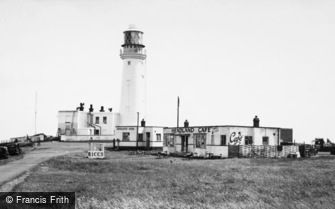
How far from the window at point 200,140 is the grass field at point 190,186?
42.7 feet

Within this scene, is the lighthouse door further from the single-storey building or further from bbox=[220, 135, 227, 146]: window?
bbox=[220, 135, 227, 146]: window

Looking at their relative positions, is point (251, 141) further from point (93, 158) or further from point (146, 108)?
point (146, 108)

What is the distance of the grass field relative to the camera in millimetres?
16750

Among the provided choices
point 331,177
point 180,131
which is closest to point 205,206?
point 331,177

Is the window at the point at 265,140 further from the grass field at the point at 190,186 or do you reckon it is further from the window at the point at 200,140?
the grass field at the point at 190,186

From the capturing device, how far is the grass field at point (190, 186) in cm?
1675

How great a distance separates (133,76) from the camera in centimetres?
6122

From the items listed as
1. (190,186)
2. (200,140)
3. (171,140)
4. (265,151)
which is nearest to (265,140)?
(265,151)

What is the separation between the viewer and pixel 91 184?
2109cm

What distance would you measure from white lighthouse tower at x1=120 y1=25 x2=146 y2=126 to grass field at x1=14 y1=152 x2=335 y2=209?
3260 centimetres

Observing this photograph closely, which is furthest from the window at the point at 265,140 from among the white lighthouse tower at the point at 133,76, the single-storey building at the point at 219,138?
the white lighthouse tower at the point at 133,76

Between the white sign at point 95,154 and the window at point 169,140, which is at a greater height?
the window at point 169,140

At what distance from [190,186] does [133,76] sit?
136 feet

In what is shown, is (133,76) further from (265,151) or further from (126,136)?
(265,151)
